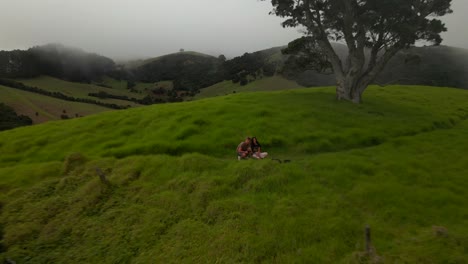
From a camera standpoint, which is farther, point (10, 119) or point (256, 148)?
point (10, 119)

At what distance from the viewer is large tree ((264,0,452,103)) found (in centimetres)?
2996

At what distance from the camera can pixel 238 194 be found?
13.5 meters

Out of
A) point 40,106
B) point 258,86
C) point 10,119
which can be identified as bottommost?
point 10,119

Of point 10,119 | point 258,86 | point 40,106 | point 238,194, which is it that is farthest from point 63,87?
point 238,194

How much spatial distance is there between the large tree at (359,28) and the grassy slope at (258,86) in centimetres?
10032

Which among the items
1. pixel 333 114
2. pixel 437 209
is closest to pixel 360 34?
pixel 333 114

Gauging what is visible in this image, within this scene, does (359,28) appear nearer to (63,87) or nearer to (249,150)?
(249,150)

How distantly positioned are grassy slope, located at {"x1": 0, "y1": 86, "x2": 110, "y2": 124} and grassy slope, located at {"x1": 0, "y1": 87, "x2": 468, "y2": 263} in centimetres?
10040

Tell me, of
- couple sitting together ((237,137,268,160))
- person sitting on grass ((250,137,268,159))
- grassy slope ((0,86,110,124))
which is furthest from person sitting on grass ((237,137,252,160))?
grassy slope ((0,86,110,124))

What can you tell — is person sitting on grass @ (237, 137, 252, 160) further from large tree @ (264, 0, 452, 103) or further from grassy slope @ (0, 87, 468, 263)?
large tree @ (264, 0, 452, 103)

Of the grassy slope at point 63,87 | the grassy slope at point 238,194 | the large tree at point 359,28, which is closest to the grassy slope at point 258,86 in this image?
the grassy slope at point 63,87

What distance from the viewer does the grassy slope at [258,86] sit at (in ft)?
456

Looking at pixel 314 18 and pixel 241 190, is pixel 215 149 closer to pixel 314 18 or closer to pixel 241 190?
Result: pixel 241 190

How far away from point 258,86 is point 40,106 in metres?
91.2
